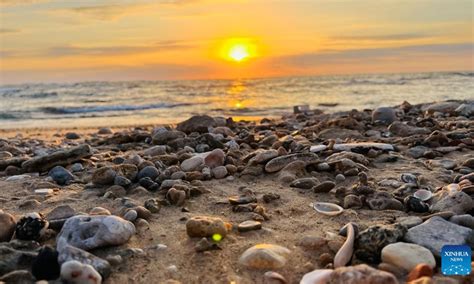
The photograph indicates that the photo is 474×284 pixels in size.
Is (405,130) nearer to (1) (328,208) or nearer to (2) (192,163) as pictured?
(2) (192,163)

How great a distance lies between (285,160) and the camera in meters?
3.97

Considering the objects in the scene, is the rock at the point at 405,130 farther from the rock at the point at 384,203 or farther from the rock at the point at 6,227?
the rock at the point at 6,227

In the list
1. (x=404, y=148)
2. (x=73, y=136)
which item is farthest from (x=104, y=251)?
(x=73, y=136)

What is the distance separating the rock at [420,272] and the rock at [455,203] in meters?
0.78

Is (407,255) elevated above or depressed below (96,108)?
above

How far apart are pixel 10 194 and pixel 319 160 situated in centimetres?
250

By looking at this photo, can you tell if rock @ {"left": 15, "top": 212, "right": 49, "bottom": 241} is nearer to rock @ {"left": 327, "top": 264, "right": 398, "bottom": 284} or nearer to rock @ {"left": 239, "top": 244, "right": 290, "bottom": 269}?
rock @ {"left": 239, "top": 244, "right": 290, "bottom": 269}

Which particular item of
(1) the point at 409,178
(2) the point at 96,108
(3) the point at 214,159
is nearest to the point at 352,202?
(1) the point at 409,178

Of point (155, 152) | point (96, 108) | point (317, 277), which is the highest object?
point (317, 277)

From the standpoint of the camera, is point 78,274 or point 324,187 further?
point 324,187

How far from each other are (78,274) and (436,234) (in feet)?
5.85

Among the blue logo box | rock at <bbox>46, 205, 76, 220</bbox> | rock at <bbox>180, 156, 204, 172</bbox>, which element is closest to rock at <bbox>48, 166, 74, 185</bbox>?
rock at <bbox>180, 156, 204, 172</bbox>

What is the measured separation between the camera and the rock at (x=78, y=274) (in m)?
2.06

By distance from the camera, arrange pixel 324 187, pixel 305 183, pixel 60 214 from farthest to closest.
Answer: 1. pixel 305 183
2. pixel 324 187
3. pixel 60 214
